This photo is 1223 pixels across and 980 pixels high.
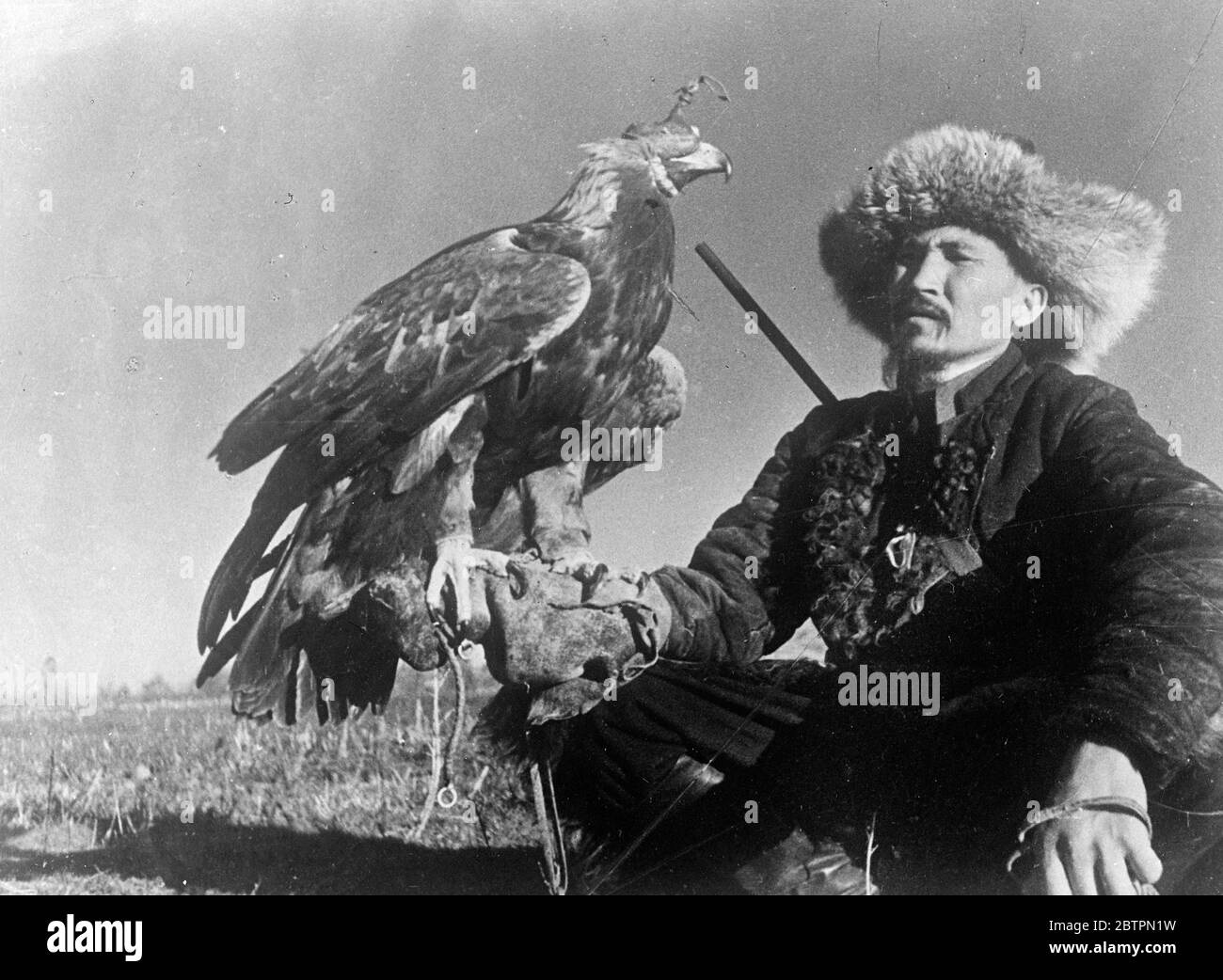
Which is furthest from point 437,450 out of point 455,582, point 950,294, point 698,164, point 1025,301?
point 1025,301

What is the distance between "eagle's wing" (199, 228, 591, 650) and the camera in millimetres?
4582

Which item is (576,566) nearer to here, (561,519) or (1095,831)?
(561,519)

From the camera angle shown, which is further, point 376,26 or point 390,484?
point 376,26

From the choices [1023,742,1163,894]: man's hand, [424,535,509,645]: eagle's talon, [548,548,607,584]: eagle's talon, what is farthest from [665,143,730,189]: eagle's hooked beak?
[1023,742,1163,894]: man's hand

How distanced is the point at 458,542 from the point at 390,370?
68 centimetres

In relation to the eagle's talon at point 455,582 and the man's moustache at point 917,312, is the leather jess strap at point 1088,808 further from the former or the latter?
the eagle's talon at point 455,582

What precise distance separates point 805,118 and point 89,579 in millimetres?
3253

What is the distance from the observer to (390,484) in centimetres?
460

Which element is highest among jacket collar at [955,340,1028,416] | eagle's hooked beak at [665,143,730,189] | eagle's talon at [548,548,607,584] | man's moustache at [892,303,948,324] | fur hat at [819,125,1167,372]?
eagle's hooked beak at [665,143,730,189]

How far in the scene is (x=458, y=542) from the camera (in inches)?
180

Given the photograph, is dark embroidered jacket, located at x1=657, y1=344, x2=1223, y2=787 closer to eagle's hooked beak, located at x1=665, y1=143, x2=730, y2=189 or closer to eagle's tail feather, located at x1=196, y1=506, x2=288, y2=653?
eagle's hooked beak, located at x1=665, y1=143, x2=730, y2=189
